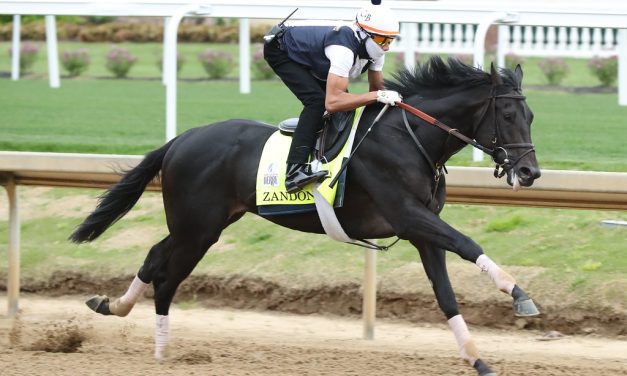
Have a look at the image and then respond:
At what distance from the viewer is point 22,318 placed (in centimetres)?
852

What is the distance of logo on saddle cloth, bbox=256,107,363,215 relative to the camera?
6.78 metres

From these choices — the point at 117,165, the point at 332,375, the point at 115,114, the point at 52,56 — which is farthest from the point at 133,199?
the point at 52,56

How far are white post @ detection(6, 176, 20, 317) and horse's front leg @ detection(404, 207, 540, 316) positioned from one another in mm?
3372

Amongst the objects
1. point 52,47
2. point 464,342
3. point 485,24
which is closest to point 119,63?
point 52,47

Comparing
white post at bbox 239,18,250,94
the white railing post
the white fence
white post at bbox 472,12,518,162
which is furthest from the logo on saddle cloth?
the white fence

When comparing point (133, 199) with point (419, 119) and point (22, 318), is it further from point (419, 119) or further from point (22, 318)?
point (419, 119)

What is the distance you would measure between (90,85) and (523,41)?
7.48 meters

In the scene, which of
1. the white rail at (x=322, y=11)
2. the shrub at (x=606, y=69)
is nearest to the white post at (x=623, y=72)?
the white rail at (x=322, y=11)

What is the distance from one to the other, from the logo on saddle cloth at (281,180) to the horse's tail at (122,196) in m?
0.81

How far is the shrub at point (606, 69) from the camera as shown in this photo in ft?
60.8

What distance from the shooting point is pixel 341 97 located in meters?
6.70

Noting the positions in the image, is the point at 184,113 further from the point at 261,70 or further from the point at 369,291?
the point at 369,291

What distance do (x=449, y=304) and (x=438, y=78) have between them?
1.32 metres

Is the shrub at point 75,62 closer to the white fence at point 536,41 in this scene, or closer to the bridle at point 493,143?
the white fence at point 536,41
